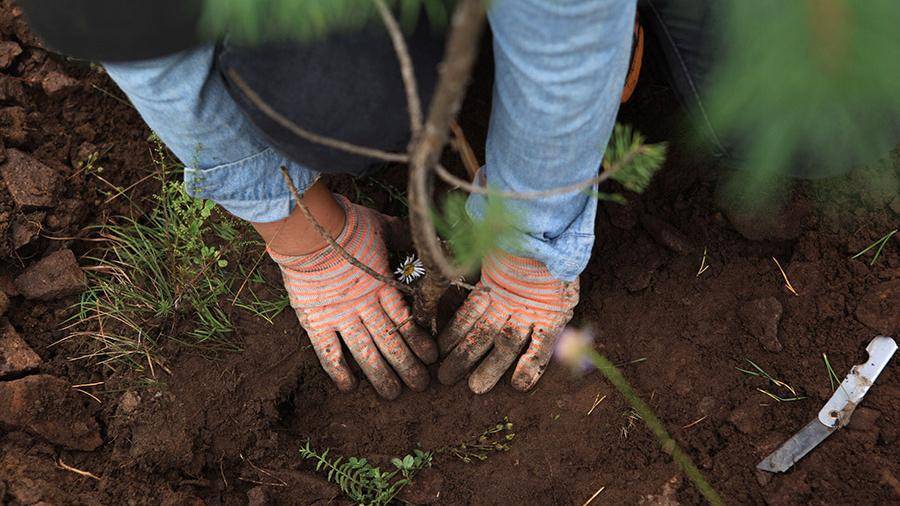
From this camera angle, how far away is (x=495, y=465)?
1505mm

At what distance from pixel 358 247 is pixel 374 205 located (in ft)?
0.86

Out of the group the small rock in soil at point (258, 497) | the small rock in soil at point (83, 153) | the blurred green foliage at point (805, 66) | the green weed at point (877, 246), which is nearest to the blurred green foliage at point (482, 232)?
the blurred green foliage at point (805, 66)

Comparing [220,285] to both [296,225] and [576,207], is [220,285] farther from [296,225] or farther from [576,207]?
[576,207]

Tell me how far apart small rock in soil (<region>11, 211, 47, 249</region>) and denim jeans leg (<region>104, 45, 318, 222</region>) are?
53 centimetres

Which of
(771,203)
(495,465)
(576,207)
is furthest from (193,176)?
(771,203)

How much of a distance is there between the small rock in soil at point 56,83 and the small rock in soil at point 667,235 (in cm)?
138

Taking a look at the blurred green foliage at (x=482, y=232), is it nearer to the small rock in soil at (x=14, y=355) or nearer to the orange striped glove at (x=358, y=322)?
the orange striped glove at (x=358, y=322)

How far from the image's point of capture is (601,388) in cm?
154

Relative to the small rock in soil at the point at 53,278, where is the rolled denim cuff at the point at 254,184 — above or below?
above

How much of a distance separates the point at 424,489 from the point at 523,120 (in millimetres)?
792

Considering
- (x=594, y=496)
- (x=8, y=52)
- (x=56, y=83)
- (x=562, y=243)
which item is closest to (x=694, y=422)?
(x=594, y=496)

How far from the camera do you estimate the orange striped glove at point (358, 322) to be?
5.17ft

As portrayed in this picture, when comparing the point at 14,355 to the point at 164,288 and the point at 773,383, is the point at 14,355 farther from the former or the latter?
the point at 773,383

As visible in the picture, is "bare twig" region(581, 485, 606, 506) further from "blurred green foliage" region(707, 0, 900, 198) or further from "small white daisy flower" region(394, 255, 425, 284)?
"blurred green foliage" region(707, 0, 900, 198)
